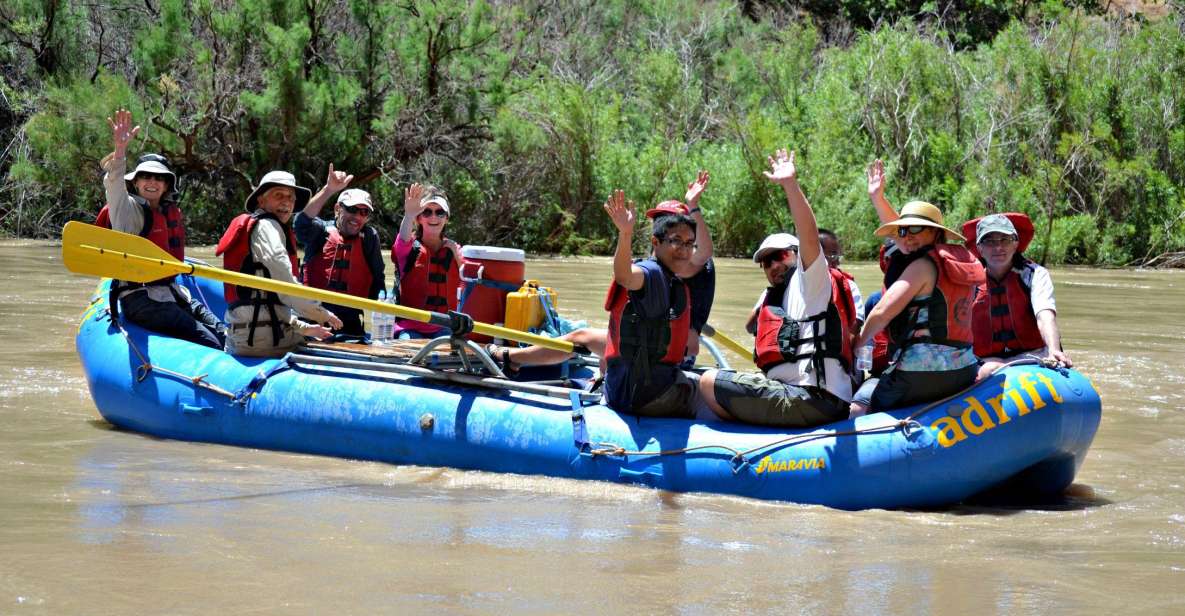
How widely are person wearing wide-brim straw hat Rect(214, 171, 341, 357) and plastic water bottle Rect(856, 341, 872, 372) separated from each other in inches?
99.2

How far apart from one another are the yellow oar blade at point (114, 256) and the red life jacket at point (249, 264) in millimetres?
214

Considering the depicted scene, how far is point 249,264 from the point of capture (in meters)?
6.21

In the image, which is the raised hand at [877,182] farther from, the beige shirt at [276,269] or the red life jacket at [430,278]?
the beige shirt at [276,269]

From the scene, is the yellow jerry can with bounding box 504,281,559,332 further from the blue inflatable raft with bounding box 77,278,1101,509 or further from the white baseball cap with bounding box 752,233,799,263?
the white baseball cap with bounding box 752,233,799,263

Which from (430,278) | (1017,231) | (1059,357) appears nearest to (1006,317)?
(1017,231)

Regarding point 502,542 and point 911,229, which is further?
point 911,229

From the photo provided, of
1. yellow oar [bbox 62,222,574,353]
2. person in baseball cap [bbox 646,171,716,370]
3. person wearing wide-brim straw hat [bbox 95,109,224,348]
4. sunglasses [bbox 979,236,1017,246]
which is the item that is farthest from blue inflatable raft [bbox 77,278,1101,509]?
sunglasses [bbox 979,236,1017,246]

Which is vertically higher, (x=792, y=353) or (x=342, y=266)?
(x=342, y=266)

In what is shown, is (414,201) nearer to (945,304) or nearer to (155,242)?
(155,242)

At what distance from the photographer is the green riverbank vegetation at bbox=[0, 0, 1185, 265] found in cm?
1759

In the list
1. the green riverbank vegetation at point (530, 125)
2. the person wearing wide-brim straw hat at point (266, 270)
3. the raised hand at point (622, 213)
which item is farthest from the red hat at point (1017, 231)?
the green riverbank vegetation at point (530, 125)

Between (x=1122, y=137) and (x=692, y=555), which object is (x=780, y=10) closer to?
(x=1122, y=137)

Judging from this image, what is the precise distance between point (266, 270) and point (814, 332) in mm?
2637

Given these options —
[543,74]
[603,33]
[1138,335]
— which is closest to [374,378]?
[1138,335]
